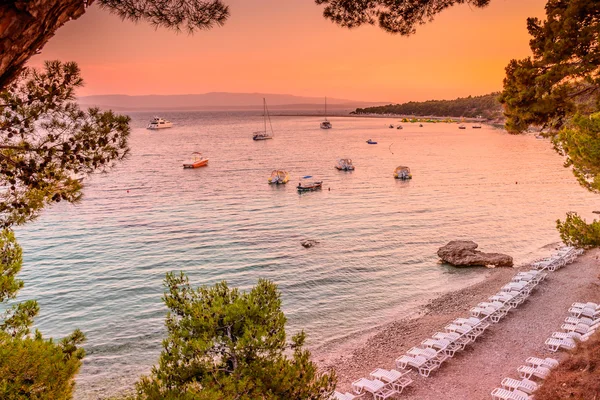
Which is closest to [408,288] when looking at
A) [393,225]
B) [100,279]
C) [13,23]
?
[393,225]

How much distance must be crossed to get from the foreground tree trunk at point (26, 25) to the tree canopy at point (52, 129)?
8.38ft

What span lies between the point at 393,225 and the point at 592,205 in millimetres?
18697

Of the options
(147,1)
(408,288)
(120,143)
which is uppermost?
(147,1)

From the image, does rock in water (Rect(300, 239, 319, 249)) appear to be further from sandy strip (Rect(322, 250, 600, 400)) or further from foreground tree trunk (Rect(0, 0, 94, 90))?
foreground tree trunk (Rect(0, 0, 94, 90))

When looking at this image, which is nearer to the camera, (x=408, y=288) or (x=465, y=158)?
(x=408, y=288)

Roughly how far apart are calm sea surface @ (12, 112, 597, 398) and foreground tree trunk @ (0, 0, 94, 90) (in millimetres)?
13100

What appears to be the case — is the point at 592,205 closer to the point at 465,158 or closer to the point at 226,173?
the point at 465,158

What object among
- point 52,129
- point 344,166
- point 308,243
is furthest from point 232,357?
point 344,166

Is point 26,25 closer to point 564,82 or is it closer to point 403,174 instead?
point 564,82

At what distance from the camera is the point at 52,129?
5922mm

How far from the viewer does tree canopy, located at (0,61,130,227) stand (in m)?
5.76

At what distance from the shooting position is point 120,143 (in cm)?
663

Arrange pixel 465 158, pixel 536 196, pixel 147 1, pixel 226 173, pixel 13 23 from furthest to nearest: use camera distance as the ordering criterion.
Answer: pixel 465 158, pixel 226 173, pixel 536 196, pixel 147 1, pixel 13 23

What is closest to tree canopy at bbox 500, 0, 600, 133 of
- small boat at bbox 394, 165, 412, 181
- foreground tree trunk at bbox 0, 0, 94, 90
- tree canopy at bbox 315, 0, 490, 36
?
tree canopy at bbox 315, 0, 490, 36
